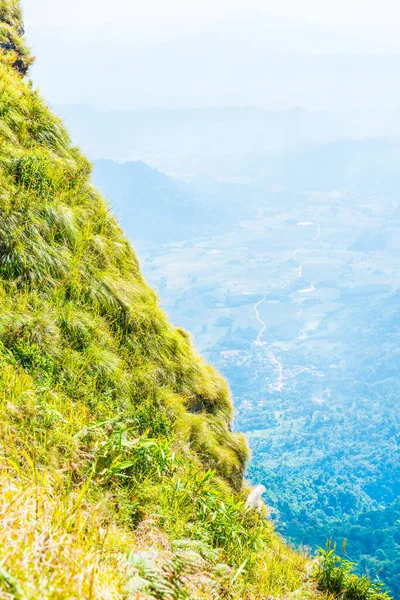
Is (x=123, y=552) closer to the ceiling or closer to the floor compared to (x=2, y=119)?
closer to the floor

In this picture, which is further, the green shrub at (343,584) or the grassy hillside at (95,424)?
the green shrub at (343,584)

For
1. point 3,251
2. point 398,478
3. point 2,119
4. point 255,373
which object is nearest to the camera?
point 3,251

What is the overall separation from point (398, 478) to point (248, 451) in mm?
106194

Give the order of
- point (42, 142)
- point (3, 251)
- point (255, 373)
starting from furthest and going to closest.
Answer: point (255, 373), point (42, 142), point (3, 251)

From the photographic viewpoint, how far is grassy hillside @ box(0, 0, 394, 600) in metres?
2.66

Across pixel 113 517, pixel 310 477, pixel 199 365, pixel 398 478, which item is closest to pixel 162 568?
pixel 113 517

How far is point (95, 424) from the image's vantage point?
3.99 metres

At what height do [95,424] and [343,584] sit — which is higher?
[343,584]

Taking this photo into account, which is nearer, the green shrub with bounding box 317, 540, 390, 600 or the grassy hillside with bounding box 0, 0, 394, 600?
the grassy hillside with bounding box 0, 0, 394, 600

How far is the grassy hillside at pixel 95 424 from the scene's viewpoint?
8.73 ft

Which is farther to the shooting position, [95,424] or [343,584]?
[343,584]

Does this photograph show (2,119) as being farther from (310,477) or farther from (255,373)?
(255,373)

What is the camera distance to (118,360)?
5.86 m

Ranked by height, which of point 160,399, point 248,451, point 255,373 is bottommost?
point 160,399
